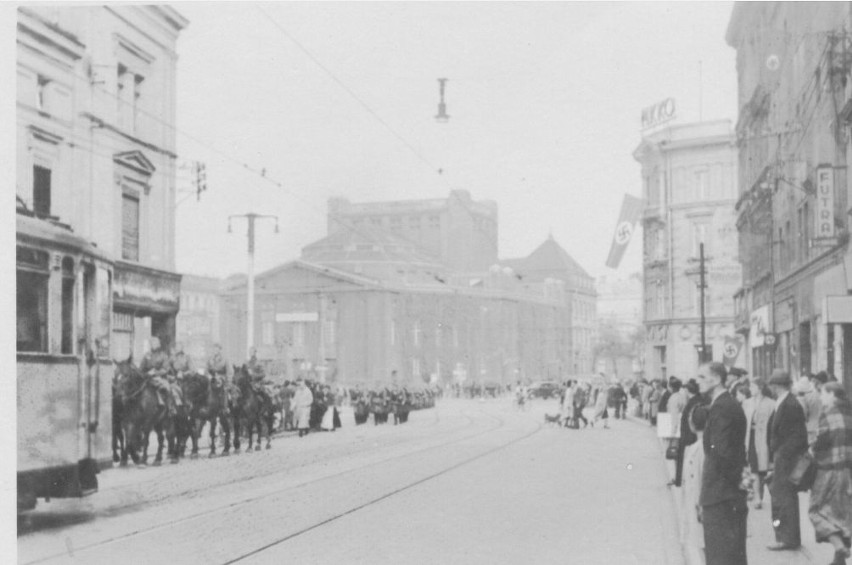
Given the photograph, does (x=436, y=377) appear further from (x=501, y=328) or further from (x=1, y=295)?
(x=1, y=295)

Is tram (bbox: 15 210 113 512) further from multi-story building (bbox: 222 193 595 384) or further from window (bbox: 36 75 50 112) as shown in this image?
multi-story building (bbox: 222 193 595 384)

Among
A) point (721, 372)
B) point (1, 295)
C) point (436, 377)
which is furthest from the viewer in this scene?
point (436, 377)

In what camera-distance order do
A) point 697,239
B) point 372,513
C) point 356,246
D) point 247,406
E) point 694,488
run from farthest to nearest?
point 247,406
point 356,246
point 697,239
point 372,513
point 694,488

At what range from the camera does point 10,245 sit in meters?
11.8

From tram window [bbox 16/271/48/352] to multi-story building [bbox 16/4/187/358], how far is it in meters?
0.98

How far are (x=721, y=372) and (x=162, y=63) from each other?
9768mm

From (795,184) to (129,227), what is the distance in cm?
1028

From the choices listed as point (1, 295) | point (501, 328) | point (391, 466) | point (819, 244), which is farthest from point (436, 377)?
point (1, 295)

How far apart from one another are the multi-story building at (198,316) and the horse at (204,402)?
507 millimetres

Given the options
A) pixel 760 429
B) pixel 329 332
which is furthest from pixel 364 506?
pixel 329 332

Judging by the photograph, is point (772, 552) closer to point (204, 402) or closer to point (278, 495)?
point (278, 495)

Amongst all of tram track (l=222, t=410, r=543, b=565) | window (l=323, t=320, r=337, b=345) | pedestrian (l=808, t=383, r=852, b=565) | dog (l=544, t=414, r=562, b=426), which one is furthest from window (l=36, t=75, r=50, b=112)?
dog (l=544, t=414, r=562, b=426)

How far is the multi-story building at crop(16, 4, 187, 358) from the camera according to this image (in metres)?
13.6

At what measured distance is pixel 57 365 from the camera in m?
12.1
